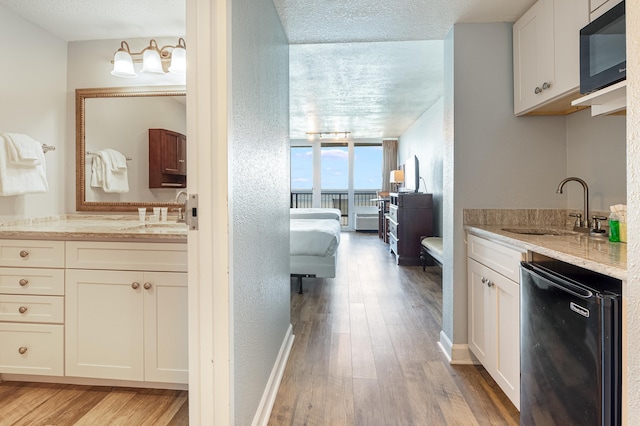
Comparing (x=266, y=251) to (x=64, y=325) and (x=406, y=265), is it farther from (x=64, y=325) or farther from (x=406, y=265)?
(x=406, y=265)

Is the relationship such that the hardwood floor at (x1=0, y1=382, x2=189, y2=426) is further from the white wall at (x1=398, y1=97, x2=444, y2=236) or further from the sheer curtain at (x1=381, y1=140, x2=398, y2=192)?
the sheer curtain at (x1=381, y1=140, x2=398, y2=192)

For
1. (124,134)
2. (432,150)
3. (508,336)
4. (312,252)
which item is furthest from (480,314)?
(432,150)

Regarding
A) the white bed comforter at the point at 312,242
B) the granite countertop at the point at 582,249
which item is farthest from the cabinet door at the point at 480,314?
the white bed comforter at the point at 312,242

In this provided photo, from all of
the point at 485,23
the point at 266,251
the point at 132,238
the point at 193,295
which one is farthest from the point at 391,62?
the point at 193,295

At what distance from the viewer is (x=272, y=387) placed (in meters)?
1.79

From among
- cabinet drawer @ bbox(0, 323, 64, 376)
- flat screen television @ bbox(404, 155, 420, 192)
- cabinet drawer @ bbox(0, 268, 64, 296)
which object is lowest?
cabinet drawer @ bbox(0, 323, 64, 376)

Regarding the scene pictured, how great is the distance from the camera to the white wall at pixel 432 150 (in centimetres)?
511

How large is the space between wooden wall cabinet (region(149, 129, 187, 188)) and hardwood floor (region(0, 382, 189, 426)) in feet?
4.25

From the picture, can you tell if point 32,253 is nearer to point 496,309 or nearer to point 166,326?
point 166,326

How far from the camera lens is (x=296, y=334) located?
2.61 m

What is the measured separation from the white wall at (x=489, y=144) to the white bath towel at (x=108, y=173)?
7.63 ft

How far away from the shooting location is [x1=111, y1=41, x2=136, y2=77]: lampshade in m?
2.32

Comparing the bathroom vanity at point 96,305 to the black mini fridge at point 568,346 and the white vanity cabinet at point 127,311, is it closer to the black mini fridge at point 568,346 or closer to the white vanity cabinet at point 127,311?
the white vanity cabinet at point 127,311

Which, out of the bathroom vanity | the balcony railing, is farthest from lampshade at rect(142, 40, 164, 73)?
the balcony railing
